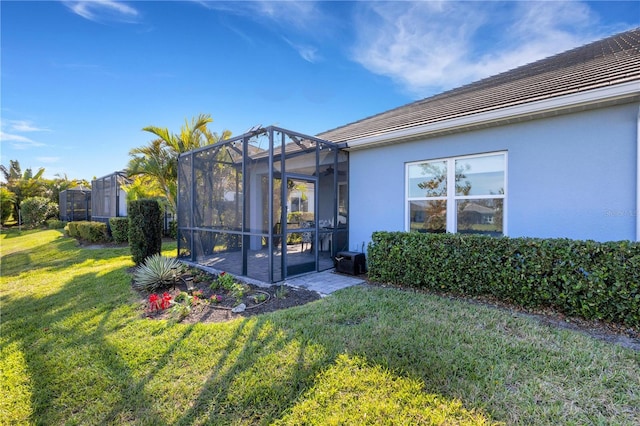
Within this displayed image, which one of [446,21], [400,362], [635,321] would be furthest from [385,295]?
[446,21]

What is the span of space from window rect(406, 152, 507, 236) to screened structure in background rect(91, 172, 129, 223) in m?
15.1

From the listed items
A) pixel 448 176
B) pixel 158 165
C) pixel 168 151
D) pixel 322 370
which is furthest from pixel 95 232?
pixel 448 176

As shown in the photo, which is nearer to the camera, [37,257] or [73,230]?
[37,257]

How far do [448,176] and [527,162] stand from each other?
139cm

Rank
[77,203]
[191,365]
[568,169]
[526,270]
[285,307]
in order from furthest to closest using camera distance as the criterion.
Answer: [77,203]
[285,307]
[568,169]
[526,270]
[191,365]

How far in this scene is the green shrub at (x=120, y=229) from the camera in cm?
1195

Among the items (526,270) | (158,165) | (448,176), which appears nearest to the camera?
(526,270)

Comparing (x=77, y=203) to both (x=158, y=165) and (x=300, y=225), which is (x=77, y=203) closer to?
(x=158, y=165)

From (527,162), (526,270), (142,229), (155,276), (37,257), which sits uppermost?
(527,162)

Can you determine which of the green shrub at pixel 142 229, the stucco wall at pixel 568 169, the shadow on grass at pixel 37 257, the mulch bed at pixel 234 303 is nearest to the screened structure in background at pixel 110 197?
the shadow on grass at pixel 37 257

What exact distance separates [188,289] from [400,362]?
16.1 feet

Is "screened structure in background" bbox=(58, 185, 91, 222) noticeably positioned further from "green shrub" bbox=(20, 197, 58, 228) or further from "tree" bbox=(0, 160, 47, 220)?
"tree" bbox=(0, 160, 47, 220)

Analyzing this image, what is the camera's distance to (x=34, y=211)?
21.7 meters

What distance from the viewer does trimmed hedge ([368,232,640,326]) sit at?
3527 millimetres
